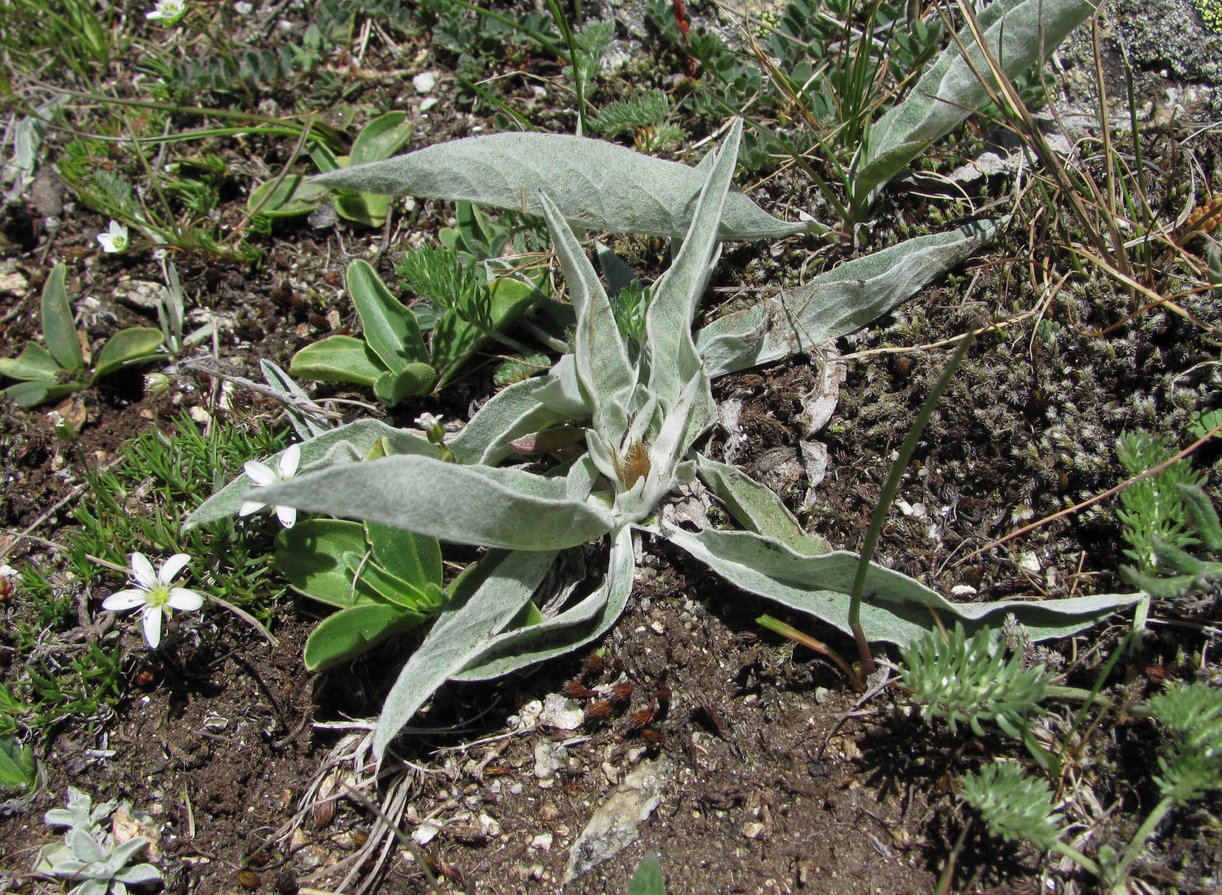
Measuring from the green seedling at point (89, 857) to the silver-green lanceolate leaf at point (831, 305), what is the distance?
188 cm

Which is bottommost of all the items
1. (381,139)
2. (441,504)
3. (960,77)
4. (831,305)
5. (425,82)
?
(441,504)

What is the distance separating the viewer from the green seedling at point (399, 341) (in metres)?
2.53

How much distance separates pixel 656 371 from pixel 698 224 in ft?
1.30

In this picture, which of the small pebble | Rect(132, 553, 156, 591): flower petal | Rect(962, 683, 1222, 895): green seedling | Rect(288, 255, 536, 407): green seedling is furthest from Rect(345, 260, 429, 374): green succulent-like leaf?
Rect(962, 683, 1222, 895): green seedling

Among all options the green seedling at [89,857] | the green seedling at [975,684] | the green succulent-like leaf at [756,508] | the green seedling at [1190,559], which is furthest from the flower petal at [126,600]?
the green seedling at [1190,559]

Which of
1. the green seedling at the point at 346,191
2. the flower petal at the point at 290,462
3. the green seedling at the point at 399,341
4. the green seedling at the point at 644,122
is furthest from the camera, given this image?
the green seedling at the point at 346,191

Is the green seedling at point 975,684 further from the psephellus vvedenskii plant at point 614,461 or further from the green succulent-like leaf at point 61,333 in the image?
the green succulent-like leaf at point 61,333

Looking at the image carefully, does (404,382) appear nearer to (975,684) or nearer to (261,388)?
(261,388)

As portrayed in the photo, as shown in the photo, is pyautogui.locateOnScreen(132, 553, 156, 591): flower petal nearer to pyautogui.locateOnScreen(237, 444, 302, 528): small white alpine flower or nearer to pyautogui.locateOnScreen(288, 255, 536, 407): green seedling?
pyautogui.locateOnScreen(237, 444, 302, 528): small white alpine flower

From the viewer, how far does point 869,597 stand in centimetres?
203

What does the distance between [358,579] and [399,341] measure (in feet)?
2.46

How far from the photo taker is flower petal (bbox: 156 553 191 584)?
228 centimetres

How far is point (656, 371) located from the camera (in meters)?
2.36

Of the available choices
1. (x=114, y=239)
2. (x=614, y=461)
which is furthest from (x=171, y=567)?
(x=114, y=239)
